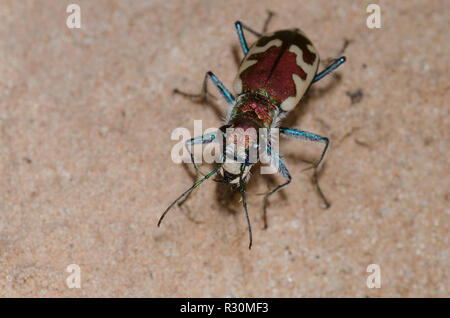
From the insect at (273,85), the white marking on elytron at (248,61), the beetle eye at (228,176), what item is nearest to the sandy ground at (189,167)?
the insect at (273,85)

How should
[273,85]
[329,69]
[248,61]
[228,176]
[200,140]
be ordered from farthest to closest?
[329,69] < [248,61] < [273,85] < [200,140] < [228,176]

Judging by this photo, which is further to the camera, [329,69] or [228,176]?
[329,69]

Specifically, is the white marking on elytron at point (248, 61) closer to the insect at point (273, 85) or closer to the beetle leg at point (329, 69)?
the insect at point (273, 85)

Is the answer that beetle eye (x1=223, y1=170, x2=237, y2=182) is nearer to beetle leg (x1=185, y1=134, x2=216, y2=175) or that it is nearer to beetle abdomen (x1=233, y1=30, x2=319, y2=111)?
beetle leg (x1=185, y1=134, x2=216, y2=175)

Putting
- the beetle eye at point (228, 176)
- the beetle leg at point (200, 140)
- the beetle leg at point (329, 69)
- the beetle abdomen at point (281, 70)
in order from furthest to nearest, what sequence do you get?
the beetle leg at point (329, 69)
the beetle abdomen at point (281, 70)
the beetle leg at point (200, 140)
the beetle eye at point (228, 176)

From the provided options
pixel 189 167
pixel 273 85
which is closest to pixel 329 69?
pixel 273 85

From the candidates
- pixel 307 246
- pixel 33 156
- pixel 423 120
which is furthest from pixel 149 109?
pixel 423 120

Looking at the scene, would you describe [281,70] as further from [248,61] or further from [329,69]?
[329,69]
